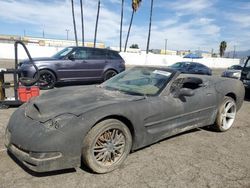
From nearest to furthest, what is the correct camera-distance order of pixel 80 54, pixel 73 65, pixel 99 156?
pixel 99 156 → pixel 73 65 → pixel 80 54

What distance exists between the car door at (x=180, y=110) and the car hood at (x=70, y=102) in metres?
0.37

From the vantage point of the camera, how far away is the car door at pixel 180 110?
3.77 m

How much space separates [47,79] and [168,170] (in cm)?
719

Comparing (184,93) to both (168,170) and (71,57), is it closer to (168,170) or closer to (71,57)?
(168,170)

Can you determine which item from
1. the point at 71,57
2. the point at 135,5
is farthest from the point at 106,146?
the point at 135,5

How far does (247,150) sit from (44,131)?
336 cm

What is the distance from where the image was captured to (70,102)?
342cm

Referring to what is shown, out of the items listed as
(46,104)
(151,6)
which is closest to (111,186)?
(46,104)

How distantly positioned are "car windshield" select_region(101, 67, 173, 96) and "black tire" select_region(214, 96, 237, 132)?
58.0 inches

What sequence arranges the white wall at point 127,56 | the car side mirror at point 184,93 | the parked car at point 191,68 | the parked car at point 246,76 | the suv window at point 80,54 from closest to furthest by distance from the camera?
the car side mirror at point 184,93, the parked car at point 246,76, the suv window at point 80,54, the parked car at point 191,68, the white wall at point 127,56

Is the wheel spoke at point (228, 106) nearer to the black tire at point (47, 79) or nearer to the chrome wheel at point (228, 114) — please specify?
the chrome wheel at point (228, 114)

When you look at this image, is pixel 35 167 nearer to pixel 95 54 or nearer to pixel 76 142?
pixel 76 142

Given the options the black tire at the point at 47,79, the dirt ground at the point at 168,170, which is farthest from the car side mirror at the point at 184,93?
the black tire at the point at 47,79

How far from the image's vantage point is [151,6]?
36906 millimetres
